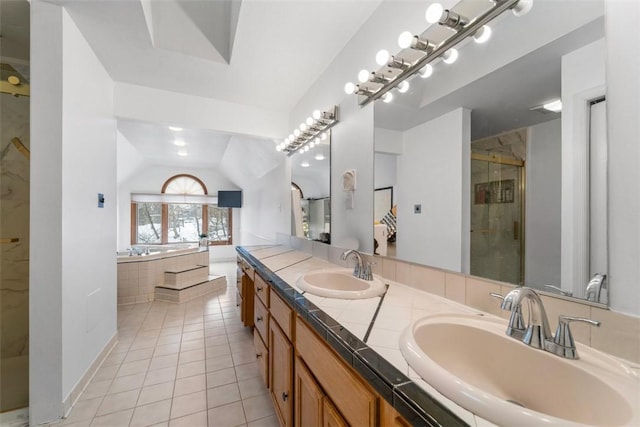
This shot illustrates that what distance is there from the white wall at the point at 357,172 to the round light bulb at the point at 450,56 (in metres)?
0.57

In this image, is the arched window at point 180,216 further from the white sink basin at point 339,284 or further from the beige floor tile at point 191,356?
the white sink basin at point 339,284

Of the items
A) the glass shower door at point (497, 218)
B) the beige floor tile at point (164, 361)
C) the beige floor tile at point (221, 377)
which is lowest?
the beige floor tile at point (164, 361)

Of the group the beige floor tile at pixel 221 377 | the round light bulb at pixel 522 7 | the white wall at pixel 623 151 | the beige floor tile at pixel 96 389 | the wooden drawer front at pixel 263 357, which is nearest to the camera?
the white wall at pixel 623 151

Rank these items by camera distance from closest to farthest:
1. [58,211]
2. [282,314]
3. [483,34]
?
[483,34] → [282,314] → [58,211]

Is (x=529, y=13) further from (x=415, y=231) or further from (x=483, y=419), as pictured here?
(x=483, y=419)

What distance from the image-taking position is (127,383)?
188 centimetres

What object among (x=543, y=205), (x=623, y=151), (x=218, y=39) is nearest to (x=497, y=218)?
(x=543, y=205)

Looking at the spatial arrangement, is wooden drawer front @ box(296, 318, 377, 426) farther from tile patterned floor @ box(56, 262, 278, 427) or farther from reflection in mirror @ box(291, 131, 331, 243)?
reflection in mirror @ box(291, 131, 331, 243)

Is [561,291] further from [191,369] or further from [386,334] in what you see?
[191,369]

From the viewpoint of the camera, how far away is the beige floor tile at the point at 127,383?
5.98 ft

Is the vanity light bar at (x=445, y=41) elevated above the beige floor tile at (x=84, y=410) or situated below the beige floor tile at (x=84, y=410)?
above

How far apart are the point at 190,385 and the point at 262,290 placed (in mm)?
900

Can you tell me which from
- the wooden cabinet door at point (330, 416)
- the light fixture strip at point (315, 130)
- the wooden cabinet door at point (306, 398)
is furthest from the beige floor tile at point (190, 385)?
the light fixture strip at point (315, 130)

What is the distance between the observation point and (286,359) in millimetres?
1275
